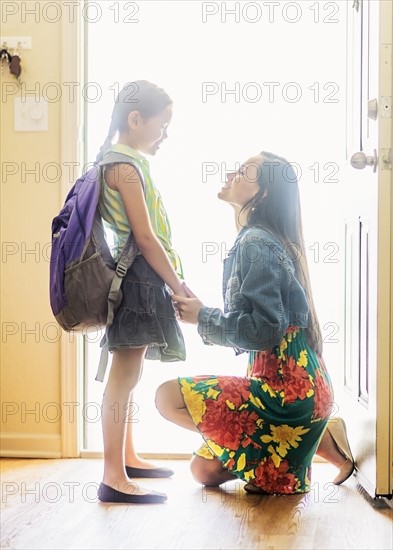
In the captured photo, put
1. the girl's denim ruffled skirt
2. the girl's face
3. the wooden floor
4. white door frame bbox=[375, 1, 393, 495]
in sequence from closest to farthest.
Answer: the wooden floor, white door frame bbox=[375, 1, 393, 495], the girl's denim ruffled skirt, the girl's face

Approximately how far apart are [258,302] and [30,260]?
92 centimetres

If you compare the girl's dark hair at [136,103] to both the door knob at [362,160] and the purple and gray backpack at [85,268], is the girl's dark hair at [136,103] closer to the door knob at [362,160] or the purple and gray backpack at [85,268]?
the purple and gray backpack at [85,268]

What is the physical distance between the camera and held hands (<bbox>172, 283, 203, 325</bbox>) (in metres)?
2.20

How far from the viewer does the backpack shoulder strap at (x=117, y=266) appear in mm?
2148

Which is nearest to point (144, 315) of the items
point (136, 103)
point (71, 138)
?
point (136, 103)

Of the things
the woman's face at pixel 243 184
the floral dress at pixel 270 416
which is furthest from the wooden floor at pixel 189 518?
the woman's face at pixel 243 184

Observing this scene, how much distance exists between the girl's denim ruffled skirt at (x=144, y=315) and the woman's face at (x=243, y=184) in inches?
12.5

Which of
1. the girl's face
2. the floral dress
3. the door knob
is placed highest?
the girl's face

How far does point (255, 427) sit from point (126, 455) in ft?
1.43

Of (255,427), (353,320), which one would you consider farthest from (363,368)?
(255,427)

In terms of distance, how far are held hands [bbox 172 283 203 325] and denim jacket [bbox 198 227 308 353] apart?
1cm

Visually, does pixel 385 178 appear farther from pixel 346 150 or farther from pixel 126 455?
pixel 126 455

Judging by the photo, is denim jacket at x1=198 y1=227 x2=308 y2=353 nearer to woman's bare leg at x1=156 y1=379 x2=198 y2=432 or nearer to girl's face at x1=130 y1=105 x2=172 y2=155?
woman's bare leg at x1=156 y1=379 x2=198 y2=432

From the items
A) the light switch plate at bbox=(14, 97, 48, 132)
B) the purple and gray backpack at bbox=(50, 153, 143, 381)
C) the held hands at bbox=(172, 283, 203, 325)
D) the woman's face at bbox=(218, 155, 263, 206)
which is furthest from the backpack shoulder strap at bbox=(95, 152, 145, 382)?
the light switch plate at bbox=(14, 97, 48, 132)
